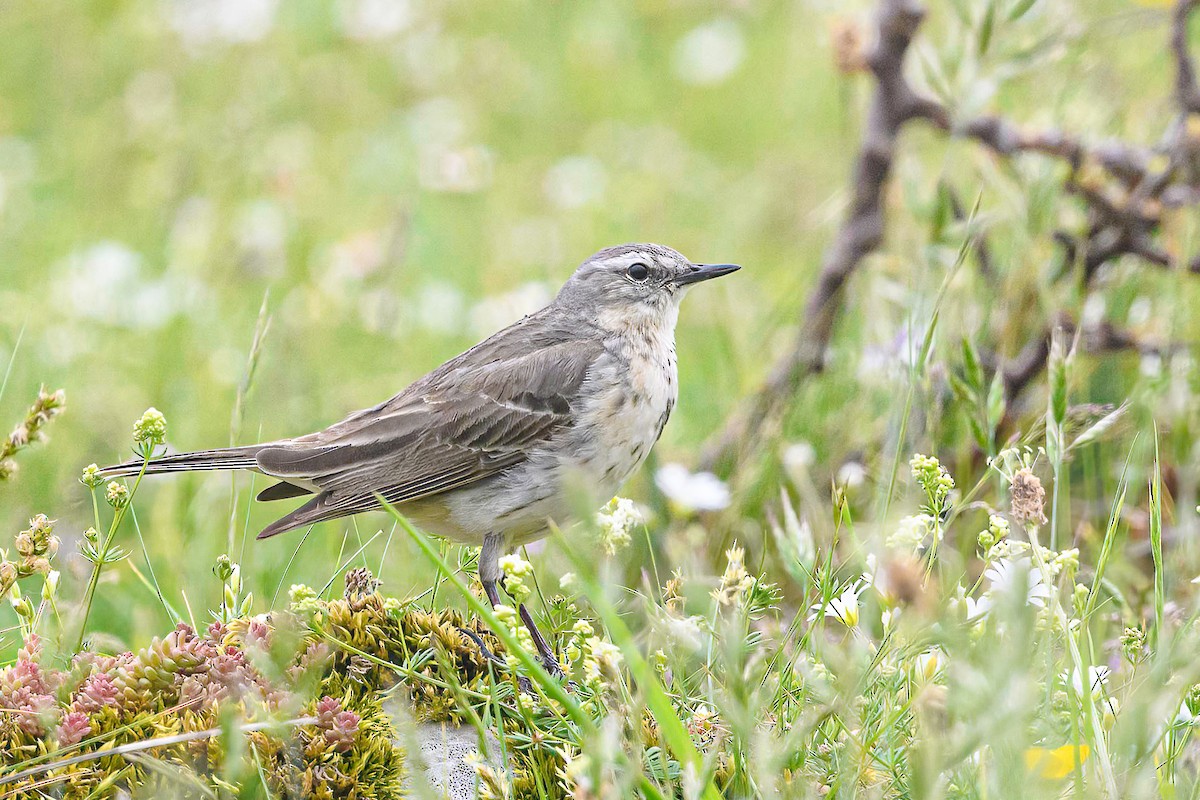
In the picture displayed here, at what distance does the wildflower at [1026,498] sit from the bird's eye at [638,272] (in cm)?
263

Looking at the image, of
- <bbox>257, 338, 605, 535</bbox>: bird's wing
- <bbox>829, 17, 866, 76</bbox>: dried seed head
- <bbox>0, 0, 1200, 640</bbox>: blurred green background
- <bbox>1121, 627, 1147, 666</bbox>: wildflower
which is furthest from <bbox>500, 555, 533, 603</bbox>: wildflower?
<bbox>829, 17, 866, 76</bbox>: dried seed head

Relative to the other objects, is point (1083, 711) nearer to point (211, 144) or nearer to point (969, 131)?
point (969, 131)

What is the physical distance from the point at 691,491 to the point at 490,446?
0.75 meters

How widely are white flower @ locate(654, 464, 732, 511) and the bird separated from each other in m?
0.21

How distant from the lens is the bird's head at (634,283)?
499cm

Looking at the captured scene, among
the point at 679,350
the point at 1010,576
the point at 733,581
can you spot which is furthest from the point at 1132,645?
the point at 679,350

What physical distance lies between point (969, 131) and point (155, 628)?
3647 millimetres

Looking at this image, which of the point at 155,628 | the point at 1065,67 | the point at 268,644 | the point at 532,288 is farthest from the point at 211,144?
the point at 268,644

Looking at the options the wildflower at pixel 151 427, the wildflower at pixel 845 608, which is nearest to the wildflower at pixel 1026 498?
the wildflower at pixel 845 608

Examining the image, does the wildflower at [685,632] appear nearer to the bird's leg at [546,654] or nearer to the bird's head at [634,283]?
the bird's leg at [546,654]

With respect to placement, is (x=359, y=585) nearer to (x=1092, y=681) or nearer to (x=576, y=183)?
(x=1092, y=681)

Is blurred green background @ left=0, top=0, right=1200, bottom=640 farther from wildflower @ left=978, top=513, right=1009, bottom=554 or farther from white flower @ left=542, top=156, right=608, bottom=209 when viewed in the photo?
wildflower @ left=978, top=513, right=1009, bottom=554

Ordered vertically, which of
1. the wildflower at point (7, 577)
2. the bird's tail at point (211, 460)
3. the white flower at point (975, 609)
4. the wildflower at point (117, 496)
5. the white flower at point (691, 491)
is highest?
the wildflower at point (117, 496)

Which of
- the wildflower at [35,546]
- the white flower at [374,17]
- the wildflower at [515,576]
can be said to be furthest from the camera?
the white flower at [374,17]
